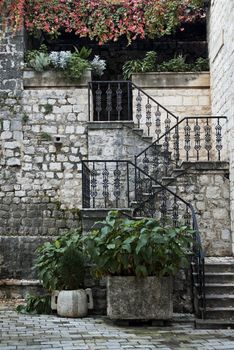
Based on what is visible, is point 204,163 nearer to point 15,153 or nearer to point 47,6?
point 15,153

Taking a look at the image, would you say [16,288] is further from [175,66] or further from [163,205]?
[175,66]

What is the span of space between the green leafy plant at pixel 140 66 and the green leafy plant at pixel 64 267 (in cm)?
466

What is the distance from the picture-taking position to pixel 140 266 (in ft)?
21.5

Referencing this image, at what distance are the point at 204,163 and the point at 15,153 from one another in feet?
12.6

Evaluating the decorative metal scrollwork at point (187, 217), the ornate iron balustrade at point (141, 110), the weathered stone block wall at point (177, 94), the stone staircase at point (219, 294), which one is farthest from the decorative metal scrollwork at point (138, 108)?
the stone staircase at point (219, 294)

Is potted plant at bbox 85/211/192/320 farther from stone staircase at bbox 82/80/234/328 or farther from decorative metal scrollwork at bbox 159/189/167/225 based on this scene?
decorative metal scrollwork at bbox 159/189/167/225

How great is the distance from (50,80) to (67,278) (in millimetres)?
4737

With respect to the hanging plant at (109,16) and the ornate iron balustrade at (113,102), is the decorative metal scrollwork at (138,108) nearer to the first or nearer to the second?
the ornate iron balustrade at (113,102)

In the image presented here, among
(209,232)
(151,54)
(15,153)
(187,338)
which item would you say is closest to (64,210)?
(15,153)

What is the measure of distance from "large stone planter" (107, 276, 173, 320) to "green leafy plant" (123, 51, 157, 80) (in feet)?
18.0

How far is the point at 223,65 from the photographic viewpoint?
9484 millimetres

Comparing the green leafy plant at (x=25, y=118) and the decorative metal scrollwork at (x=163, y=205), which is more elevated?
the green leafy plant at (x=25, y=118)

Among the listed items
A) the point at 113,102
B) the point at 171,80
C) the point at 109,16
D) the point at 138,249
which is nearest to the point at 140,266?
the point at 138,249

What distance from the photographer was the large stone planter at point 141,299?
6.63 m
